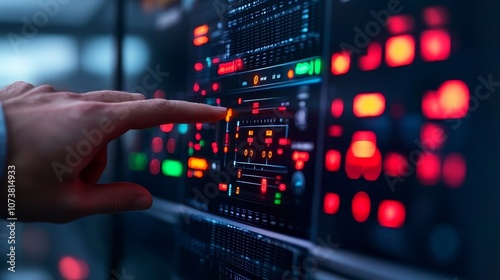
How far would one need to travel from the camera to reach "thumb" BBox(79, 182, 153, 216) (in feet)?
2.57

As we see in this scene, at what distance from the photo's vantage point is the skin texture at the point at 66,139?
73 centimetres

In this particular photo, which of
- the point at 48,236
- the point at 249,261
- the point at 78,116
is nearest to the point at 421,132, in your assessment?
the point at 249,261

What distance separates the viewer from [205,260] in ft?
2.89

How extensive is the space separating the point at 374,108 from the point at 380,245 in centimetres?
16

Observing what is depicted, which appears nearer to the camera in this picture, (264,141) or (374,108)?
(374,108)

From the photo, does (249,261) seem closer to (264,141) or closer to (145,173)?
(264,141)
